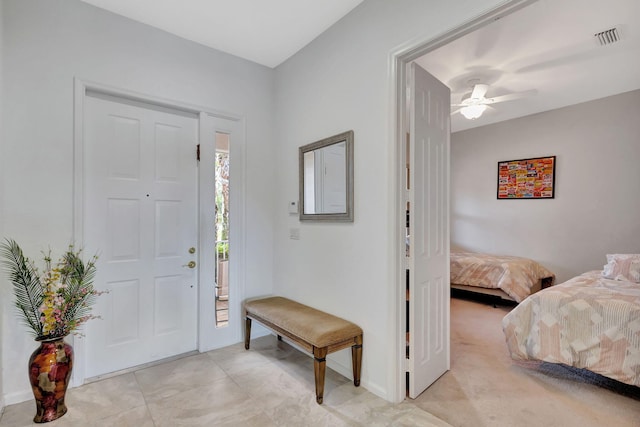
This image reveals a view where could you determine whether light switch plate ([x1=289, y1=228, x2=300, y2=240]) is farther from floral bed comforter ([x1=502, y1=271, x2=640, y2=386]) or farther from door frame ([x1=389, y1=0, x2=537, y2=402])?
floral bed comforter ([x1=502, y1=271, x2=640, y2=386])

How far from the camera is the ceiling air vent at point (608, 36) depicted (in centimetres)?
243

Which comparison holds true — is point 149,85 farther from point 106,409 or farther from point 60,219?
point 106,409

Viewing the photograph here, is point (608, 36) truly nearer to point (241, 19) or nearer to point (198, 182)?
point (241, 19)

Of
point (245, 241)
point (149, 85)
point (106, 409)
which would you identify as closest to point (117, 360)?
point (106, 409)

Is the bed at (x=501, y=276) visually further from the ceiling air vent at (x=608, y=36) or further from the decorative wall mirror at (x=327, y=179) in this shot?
the decorative wall mirror at (x=327, y=179)

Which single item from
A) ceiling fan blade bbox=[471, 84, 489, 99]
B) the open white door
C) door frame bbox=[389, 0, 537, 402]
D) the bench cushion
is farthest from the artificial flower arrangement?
ceiling fan blade bbox=[471, 84, 489, 99]

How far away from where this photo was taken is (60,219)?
2.11m

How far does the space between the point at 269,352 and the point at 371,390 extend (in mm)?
1029

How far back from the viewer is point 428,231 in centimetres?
222

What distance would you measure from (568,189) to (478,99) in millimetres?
2066

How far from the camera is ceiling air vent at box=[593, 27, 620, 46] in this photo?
2431mm

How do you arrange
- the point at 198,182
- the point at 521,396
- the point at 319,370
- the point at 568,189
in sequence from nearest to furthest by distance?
the point at 319,370 → the point at 521,396 → the point at 198,182 → the point at 568,189

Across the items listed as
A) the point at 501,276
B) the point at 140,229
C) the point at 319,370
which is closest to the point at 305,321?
the point at 319,370

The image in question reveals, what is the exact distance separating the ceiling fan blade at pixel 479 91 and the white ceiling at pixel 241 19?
5.69 feet
